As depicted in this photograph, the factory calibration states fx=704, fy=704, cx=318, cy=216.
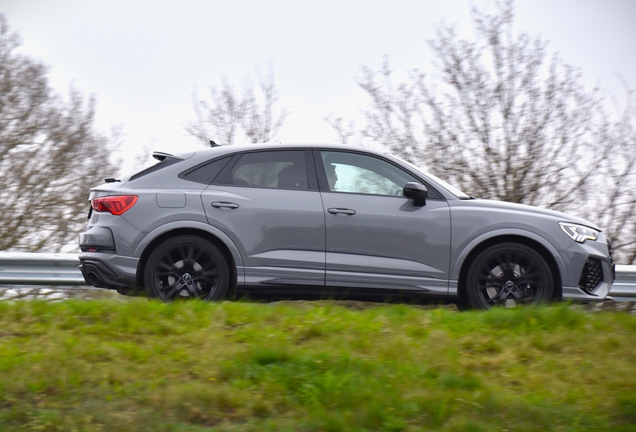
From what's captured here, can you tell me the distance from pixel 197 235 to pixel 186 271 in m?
0.34

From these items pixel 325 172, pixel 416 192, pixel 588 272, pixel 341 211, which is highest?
pixel 325 172

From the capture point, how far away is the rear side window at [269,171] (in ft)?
21.5

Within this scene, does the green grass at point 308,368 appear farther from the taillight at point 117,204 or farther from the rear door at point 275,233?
the taillight at point 117,204

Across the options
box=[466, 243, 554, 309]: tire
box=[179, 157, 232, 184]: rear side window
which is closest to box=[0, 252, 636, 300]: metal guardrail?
box=[466, 243, 554, 309]: tire

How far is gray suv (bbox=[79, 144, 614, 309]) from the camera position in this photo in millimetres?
6312

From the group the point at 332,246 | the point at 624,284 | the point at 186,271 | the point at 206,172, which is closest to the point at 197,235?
the point at 186,271

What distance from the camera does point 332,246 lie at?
6.32 m

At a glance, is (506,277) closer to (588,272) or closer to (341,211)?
(588,272)

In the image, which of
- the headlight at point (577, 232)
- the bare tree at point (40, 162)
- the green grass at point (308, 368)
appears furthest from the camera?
the bare tree at point (40, 162)

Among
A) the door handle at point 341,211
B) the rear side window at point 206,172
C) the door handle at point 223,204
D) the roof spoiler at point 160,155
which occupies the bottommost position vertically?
Result: the door handle at point 341,211

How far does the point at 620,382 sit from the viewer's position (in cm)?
447

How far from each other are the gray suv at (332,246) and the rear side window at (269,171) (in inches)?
4.5

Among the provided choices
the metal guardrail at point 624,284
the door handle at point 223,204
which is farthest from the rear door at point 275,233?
the metal guardrail at point 624,284

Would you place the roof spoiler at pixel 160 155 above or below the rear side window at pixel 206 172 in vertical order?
above
